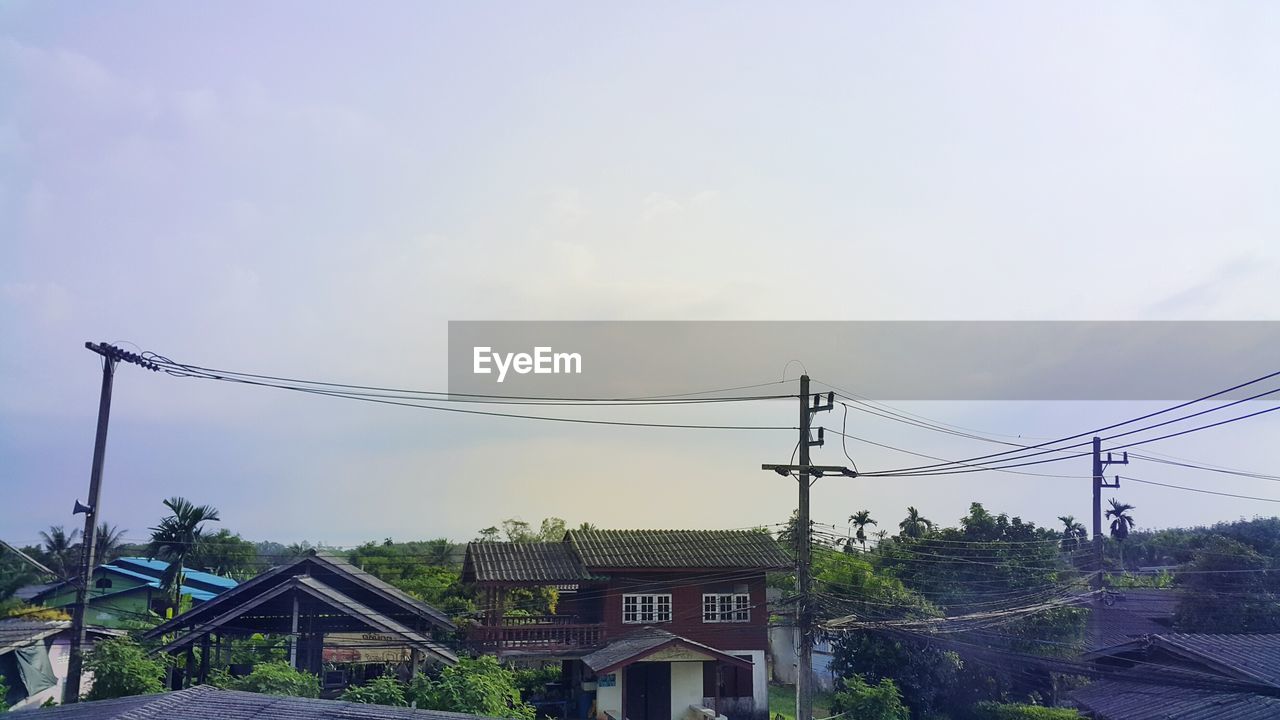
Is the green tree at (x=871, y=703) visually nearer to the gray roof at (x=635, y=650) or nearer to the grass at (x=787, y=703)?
the gray roof at (x=635, y=650)

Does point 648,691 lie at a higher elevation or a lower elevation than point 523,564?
lower

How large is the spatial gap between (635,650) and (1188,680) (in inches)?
653

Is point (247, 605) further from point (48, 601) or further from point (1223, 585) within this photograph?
point (1223, 585)

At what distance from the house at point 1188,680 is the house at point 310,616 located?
16.3 m

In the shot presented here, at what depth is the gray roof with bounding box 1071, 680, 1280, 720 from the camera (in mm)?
18141

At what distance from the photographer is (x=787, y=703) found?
38.6 meters

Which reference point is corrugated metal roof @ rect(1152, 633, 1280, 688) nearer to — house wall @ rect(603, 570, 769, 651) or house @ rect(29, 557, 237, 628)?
house wall @ rect(603, 570, 769, 651)

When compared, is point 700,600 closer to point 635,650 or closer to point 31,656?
point 635,650

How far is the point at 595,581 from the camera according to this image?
35.3m

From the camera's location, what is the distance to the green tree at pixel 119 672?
2302cm

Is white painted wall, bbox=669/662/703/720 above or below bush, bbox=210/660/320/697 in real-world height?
below

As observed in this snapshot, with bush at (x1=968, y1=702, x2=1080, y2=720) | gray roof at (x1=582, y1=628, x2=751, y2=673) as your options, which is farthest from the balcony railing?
bush at (x1=968, y1=702, x2=1080, y2=720)

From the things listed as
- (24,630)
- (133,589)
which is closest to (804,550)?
(24,630)

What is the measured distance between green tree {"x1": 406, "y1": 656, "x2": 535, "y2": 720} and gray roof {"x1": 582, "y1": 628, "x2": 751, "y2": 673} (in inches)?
280
